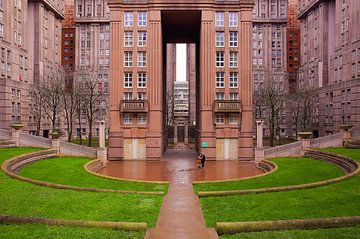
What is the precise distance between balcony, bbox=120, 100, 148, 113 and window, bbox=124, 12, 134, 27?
36.7ft

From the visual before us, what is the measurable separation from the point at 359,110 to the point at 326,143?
17349 millimetres

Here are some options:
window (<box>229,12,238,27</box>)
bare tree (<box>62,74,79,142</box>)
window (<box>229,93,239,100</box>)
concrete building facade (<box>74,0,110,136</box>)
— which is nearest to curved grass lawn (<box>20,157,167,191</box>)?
window (<box>229,93,239,100</box>)

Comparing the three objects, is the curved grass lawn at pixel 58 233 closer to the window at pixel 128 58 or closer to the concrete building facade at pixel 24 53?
the window at pixel 128 58

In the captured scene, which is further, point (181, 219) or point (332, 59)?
point (332, 59)

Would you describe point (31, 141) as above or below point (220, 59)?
below

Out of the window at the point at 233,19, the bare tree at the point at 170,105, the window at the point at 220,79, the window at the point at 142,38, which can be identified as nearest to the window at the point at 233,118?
the window at the point at 220,79

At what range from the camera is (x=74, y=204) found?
18828 mm

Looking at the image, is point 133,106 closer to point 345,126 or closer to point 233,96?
point 233,96

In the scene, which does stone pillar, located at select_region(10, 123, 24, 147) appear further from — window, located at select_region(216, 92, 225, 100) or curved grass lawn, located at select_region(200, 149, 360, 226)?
curved grass lawn, located at select_region(200, 149, 360, 226)

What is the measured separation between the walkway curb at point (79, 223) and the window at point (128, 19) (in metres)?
39.4

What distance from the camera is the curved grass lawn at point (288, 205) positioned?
16.3m

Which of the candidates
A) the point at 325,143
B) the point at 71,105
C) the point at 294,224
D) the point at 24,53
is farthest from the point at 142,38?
the point at 294,224

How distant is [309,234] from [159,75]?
38740 mm

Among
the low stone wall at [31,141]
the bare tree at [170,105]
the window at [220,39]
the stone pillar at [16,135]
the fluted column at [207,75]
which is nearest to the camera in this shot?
the stone pillar at [16,135]
